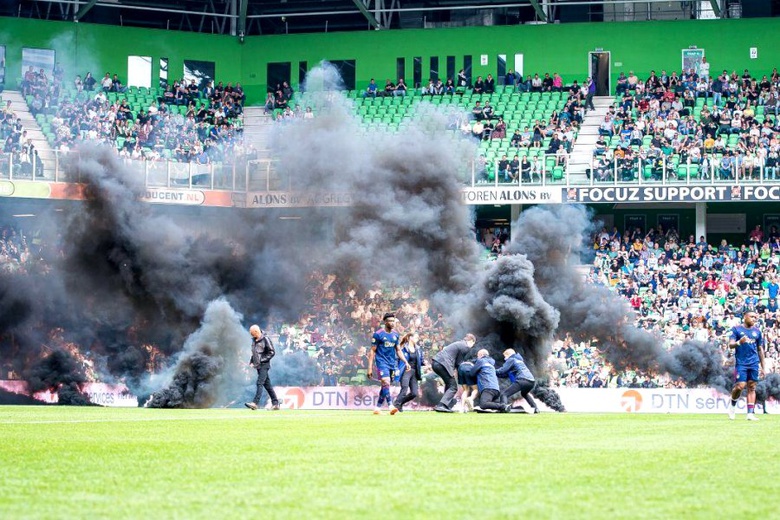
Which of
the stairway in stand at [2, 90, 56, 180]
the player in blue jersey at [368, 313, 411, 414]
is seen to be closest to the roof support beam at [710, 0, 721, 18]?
the stairway in stand at [2, 90, 56, 180]

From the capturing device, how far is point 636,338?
35969 mm

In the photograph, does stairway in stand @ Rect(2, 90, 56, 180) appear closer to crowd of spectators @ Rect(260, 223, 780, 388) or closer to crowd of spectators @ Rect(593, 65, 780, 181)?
crowd of spectators @ Rect(260, 223, 780, 388)

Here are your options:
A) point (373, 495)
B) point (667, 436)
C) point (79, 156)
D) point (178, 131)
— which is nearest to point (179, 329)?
point (79, 156)

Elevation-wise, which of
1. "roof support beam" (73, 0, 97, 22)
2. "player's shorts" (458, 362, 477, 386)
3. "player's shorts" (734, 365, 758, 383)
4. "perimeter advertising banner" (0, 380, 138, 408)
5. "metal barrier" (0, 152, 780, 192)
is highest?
"roof support beam" (73, 0, 97, 22)

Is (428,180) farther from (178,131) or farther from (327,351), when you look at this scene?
(178,131)

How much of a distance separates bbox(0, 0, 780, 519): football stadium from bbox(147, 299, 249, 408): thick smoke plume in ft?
0.26

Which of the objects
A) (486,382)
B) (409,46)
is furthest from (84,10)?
(486,382)

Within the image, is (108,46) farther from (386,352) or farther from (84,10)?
(386,352)

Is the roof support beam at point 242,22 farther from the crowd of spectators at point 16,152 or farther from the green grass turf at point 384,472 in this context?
the green grass turf at point 384,472

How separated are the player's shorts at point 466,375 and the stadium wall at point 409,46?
88.0 feet

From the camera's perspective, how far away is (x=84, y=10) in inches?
1871

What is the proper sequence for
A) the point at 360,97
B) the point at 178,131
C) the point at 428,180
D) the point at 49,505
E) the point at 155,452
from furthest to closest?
the point at 360,97 < the point at 178,131 < the point at 428,180 < the point at 155,452 < the point at 49,505

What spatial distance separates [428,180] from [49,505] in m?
30.0

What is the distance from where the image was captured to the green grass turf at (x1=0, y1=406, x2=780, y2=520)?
8727 millimetres
